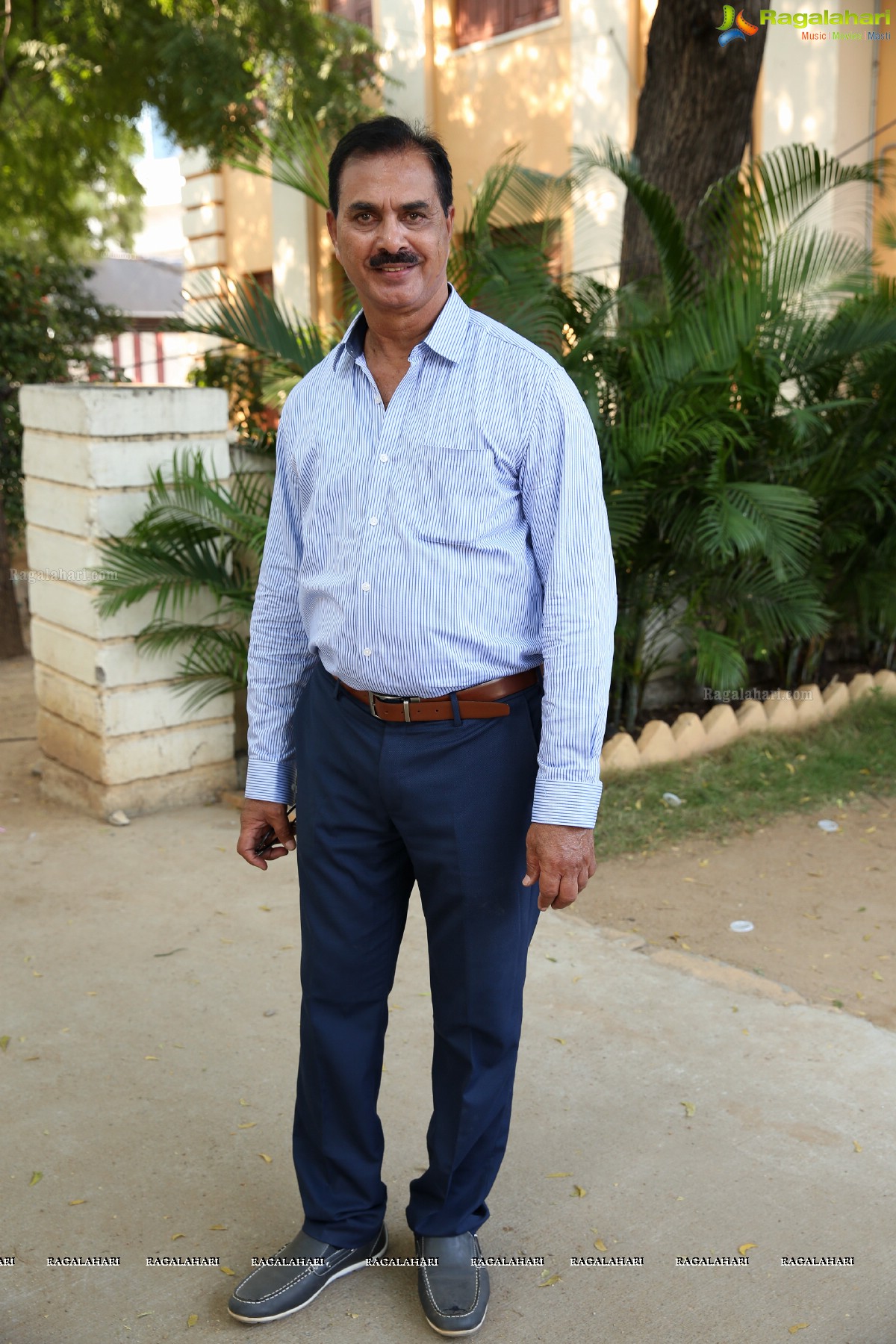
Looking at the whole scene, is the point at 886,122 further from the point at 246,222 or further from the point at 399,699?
the point at 399,699

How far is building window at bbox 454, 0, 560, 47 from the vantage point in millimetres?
11906

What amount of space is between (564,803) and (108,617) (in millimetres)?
3282

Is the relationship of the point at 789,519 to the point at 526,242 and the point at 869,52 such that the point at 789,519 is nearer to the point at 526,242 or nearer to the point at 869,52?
the point at 526,242

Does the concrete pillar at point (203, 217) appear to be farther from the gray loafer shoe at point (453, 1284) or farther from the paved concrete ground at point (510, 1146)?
the gray loafer shoe at point (453, 1284)

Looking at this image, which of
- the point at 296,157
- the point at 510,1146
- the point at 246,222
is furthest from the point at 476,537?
the point at 246,222

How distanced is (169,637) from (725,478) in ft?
8.33

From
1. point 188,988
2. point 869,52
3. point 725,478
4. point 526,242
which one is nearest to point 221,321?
point 526,242

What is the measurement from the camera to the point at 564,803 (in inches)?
86.3

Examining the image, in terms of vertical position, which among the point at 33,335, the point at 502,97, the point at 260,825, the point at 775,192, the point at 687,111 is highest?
the point at 502,97

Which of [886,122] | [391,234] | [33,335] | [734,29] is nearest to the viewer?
[391,234]

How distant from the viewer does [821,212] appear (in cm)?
966

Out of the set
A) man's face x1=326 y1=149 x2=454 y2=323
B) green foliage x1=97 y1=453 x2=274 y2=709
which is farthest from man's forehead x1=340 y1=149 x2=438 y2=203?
green foliage x1=97 y1=453 x2=274 y2=709

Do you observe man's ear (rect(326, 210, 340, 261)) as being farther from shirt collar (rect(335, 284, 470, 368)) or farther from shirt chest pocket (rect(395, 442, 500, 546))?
shirt chest pocket (rect(395, 442, 500, 546))

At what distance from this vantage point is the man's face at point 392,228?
7.11 feet
